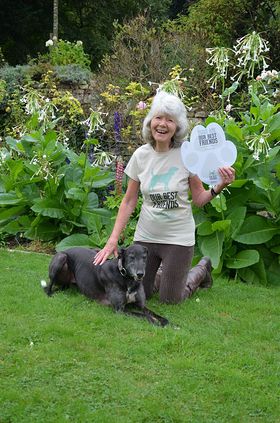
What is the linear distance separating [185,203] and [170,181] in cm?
22

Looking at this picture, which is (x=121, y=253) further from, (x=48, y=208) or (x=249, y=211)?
(x=48, y=208)

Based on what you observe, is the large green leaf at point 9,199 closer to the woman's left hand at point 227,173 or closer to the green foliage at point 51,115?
the green foliage at point 51,115

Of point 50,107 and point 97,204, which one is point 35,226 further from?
point 50,107

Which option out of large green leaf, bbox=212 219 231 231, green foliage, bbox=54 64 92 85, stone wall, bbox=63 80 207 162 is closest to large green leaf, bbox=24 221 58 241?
stone wall, bbox=63 80 207 162

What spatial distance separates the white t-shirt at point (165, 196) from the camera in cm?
504

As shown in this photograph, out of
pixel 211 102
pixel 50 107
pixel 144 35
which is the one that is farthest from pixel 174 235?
pixel 144 35

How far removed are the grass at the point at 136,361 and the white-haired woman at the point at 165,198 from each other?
33cm

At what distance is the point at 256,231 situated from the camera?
6188 mm

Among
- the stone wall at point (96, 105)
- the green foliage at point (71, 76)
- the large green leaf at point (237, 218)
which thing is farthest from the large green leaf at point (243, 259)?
the green foliage at point (71, 76)

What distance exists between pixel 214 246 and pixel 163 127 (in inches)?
62.3

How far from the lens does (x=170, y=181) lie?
5027 mm

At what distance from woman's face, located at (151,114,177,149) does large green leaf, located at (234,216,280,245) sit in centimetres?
157

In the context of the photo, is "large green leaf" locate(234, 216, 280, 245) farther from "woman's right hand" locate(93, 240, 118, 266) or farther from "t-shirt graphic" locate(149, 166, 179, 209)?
"woman's right hand" locate(93, 240, 118, 266)

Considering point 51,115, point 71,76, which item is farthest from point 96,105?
point 51,115
